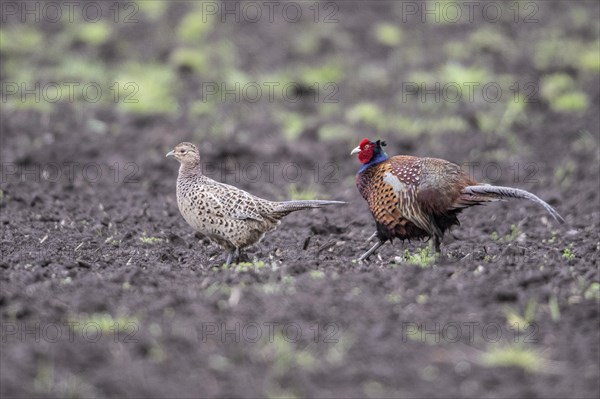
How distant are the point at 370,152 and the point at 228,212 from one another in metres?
1.41

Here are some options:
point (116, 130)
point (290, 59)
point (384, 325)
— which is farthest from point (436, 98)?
point (384, 325)

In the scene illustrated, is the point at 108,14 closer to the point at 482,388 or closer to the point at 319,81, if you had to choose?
the point at 319,81

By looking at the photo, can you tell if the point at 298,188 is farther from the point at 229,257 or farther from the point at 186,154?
the point at 229,257

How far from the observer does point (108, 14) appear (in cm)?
1684

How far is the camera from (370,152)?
27.7 ft

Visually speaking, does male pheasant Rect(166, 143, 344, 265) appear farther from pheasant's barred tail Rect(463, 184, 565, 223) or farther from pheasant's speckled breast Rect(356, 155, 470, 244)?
pheasant's barred tail Rect(463, 184, 565, 223)

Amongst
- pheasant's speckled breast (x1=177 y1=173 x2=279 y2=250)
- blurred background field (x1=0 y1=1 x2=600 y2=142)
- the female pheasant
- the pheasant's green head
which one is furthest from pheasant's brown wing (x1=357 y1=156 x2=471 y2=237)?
blurred background field (x1=0 y1=1 x2=600 y2=142)

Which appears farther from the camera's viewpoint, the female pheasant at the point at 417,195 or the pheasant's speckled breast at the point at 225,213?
the pheasant's speckled breast at the point at 225,213

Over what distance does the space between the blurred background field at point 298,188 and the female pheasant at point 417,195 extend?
1.26ft

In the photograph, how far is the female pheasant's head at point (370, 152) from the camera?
27.7 ft

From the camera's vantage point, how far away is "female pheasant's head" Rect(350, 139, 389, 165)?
8.43 meters

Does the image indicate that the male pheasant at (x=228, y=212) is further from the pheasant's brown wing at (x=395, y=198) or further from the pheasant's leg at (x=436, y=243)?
the pheasant's leg at (x=436, y=243)

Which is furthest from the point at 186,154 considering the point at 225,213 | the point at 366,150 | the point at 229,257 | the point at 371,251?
the point at 371,251

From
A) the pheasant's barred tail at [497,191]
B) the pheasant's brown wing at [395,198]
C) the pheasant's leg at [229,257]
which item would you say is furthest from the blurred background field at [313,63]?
the pheasant's barred tail at [497,191]
